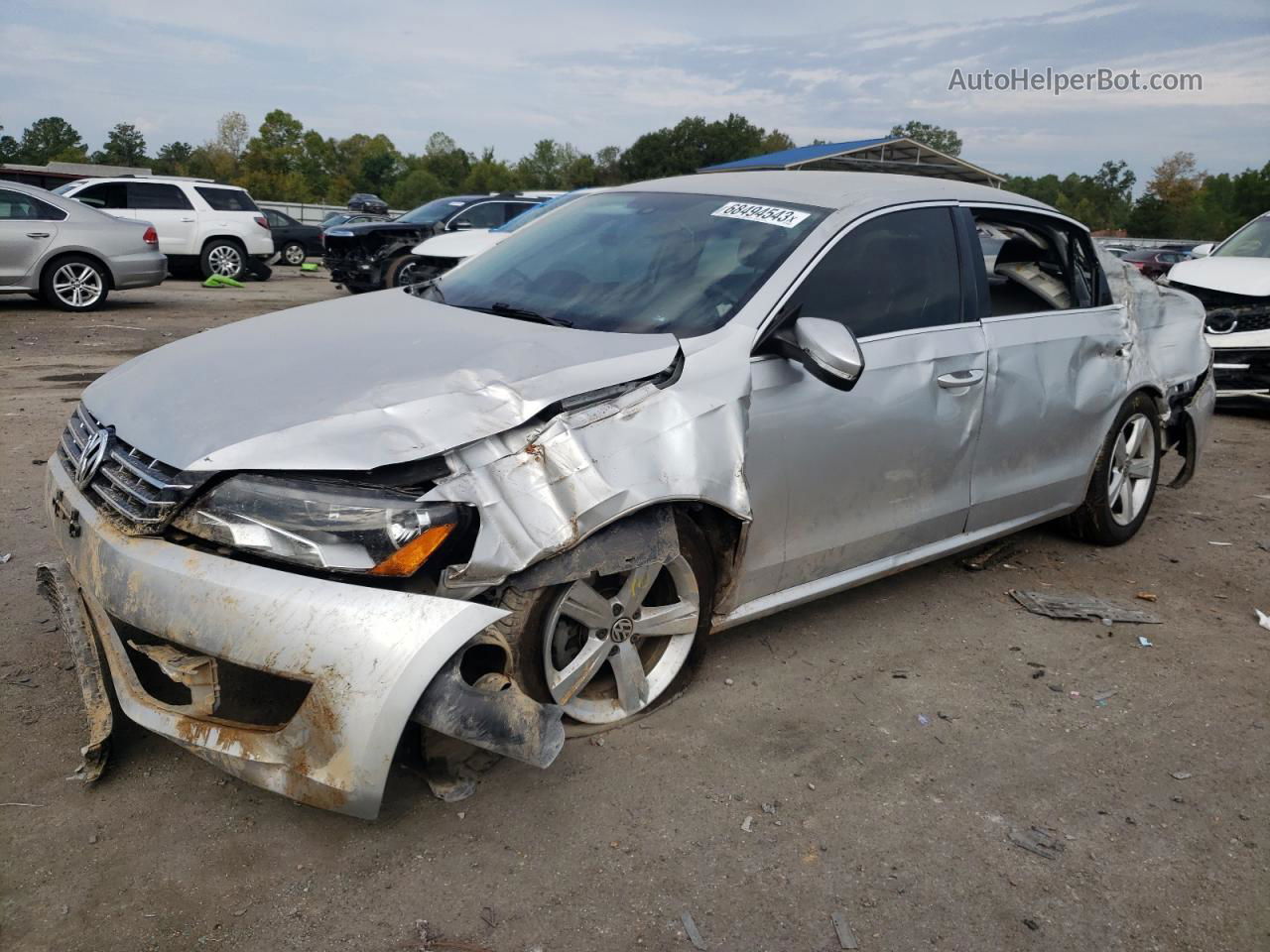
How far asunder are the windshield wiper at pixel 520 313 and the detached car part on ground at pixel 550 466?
0.7 inches

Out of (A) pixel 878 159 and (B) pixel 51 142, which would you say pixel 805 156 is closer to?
(A) pixel 878 159

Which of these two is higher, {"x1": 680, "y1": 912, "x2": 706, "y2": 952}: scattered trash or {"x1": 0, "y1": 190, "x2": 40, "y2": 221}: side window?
{"x1": 0, "y1": 190, "x2": 40, "y2": 221}: side window

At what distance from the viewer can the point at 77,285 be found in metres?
12.2

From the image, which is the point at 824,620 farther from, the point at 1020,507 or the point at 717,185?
the point at 717,185

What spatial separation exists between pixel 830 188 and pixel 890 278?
43 centimetres

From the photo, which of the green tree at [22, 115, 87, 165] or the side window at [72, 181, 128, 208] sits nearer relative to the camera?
the side window at [72, 181, 128, 208]

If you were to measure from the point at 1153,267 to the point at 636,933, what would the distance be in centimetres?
3104

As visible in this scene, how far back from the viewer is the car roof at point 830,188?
3732 millimetres

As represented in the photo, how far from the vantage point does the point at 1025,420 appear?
4.16 metres

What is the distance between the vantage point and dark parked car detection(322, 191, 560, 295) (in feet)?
45.6

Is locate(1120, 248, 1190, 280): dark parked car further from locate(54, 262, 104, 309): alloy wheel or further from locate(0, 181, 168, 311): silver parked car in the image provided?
locate(54, 262, 104, 309): alloy wheel

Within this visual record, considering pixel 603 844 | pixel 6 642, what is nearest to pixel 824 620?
pixel 603 844

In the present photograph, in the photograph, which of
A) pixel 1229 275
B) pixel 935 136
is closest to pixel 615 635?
pixel 1229 275

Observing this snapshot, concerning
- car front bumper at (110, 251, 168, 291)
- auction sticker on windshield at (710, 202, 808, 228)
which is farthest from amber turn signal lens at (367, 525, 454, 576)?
car front bumper at (110, 251, 168, 291)
